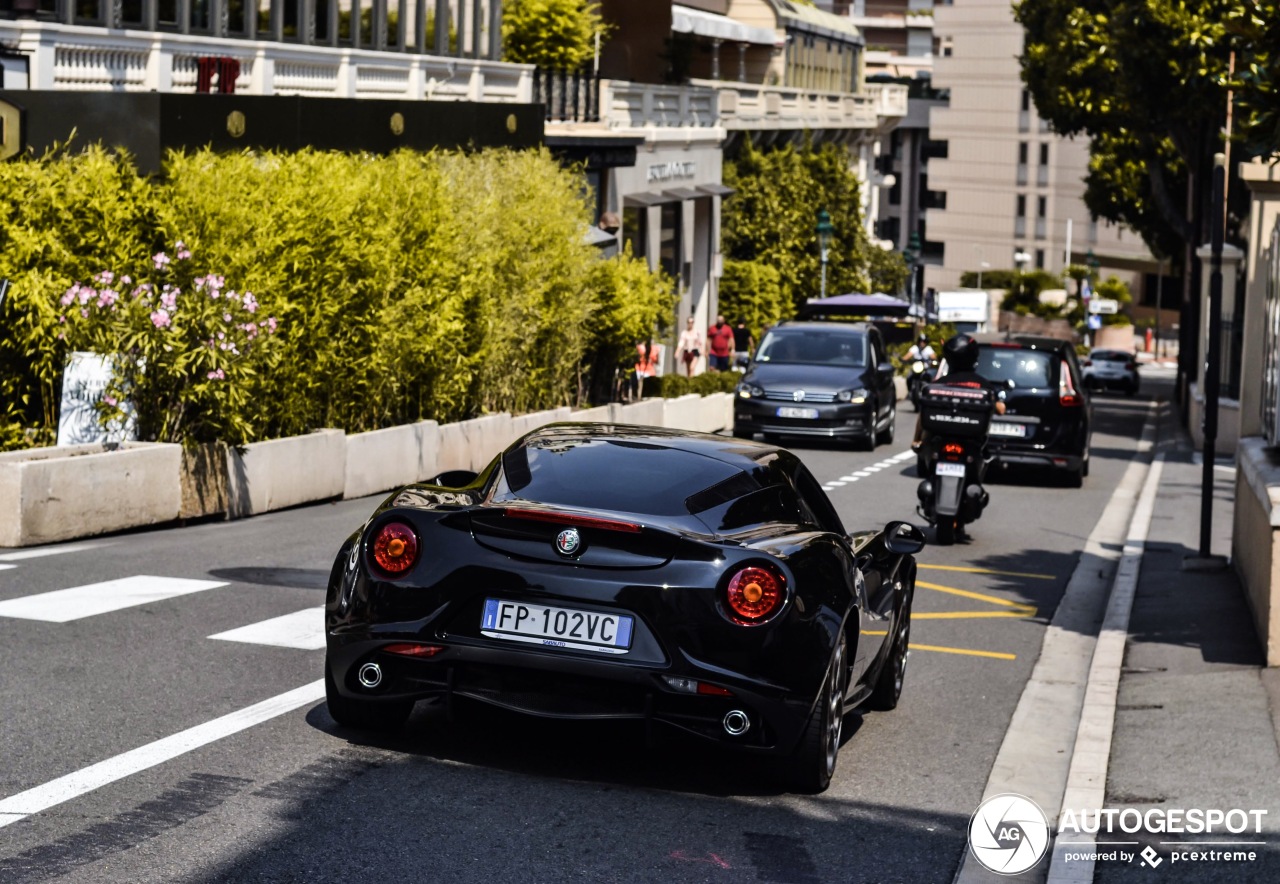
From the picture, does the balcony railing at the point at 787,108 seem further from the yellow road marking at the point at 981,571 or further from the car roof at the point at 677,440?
the car roof at the point at 677,440

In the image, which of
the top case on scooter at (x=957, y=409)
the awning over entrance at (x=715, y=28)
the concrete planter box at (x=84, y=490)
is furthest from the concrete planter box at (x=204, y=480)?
the awning over entrance at (x=715, y=28)

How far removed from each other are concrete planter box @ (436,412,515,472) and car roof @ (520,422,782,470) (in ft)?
41.8

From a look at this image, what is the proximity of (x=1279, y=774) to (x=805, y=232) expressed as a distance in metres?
57.2

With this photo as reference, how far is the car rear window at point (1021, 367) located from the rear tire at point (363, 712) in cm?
1687

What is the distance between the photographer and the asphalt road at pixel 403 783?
20.5 ft

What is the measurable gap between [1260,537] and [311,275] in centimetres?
1025

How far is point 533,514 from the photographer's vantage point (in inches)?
286

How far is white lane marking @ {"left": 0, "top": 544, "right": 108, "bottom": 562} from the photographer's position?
521 inches

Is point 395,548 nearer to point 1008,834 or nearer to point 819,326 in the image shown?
point 1008,834

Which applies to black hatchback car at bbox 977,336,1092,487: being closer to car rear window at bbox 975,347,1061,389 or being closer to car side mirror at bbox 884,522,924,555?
car rear window at bbox 975,347,1061,389

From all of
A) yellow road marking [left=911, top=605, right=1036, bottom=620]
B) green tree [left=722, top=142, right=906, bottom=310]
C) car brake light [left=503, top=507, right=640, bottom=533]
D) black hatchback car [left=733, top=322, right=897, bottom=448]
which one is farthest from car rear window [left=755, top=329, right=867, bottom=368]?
green tree [left=722, top=142, right=906, bottom=310]

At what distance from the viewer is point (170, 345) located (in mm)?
16625

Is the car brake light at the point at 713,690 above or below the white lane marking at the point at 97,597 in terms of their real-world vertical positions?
above

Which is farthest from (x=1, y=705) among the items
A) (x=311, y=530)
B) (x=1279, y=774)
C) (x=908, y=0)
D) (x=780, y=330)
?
(x=908, y=0)
